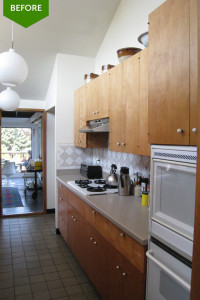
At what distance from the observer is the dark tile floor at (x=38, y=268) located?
8.48 feet

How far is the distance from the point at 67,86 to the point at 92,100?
994 millimetres

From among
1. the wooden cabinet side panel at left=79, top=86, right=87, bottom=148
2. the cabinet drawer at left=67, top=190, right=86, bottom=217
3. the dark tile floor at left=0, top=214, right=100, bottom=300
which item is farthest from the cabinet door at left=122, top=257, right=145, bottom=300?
the wooden cabinet side panel at left=79, top=86, right=87, bottom=148

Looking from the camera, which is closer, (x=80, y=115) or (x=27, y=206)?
(x=80, y=115)

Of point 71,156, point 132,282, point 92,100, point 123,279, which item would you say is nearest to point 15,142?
point 71,156

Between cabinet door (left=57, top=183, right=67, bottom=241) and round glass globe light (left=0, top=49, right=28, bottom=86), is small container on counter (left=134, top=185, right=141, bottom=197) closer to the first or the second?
cabinet door (left=57, top=183, right=67, bottom=241)

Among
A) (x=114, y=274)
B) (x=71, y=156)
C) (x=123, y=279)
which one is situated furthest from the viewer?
(x=71, y=156)

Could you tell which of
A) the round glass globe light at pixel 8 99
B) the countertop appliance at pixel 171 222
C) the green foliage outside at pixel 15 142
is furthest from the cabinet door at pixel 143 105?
the green foliage outside at pixel 15 142

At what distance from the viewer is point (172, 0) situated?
55.8 inches

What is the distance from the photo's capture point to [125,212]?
2.15 meters

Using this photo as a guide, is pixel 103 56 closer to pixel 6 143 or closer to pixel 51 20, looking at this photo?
pixel 51 20

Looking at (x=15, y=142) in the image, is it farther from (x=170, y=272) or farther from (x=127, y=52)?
(x=170, y=272)

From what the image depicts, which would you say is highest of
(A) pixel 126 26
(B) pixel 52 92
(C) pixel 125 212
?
(A) pixel 126 26

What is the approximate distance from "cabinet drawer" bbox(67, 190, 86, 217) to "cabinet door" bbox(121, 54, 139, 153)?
0.80m

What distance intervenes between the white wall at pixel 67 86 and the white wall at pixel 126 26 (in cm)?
40
